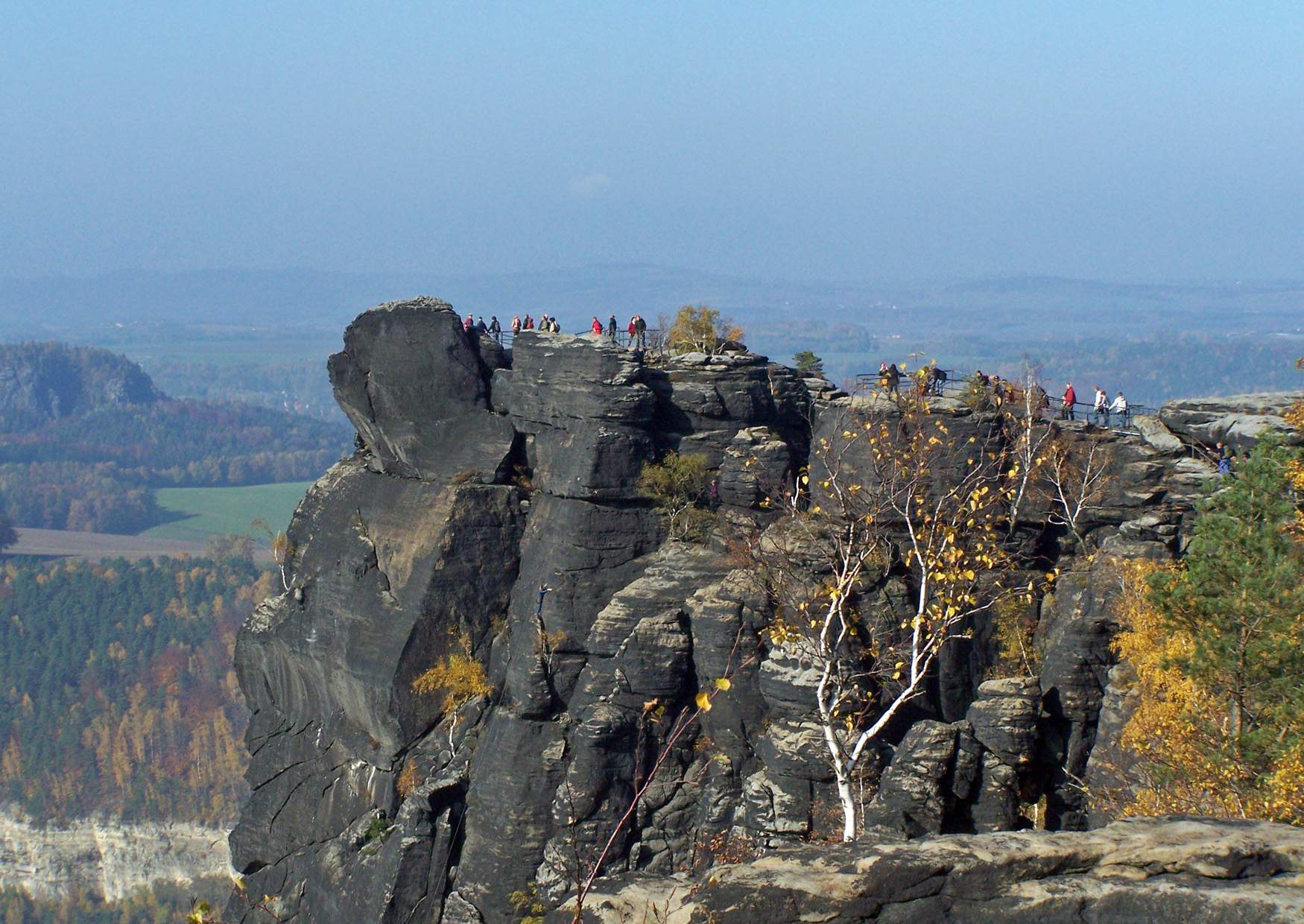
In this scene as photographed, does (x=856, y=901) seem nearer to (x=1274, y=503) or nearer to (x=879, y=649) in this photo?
(x=1274, y=503)

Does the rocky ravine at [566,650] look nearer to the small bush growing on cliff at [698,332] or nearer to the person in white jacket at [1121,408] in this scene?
the person in white jacket at [1121,408]

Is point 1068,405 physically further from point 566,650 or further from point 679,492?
point 566,650

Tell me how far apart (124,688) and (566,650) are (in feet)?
442

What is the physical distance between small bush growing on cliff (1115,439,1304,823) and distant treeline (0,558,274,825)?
98.8 meters

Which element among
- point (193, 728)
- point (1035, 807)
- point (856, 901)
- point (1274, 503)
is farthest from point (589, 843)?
point (193, 728)

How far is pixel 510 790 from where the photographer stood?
35.3m

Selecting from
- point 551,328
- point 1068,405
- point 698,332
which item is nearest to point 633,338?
point 698,332

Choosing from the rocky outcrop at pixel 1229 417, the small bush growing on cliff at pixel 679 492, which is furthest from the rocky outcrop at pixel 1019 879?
the small bush growing on cliff at pixel 679 492

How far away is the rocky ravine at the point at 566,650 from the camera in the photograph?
3244 centimetres

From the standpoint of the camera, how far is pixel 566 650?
36281mm

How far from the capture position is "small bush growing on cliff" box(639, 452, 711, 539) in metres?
36.5

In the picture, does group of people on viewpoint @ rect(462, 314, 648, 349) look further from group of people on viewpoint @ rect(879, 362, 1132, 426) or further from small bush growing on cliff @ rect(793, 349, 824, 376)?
group of people on viewpoint @ rect(879, 362, 1132, 426)

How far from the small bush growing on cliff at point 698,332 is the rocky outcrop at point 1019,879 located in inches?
1030

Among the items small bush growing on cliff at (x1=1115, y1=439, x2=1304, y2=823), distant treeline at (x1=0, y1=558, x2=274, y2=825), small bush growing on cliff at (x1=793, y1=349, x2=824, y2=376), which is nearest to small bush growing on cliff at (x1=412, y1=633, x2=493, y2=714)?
small bush growing on cliff at (x1=793, y1=349, x2=824, y2=376)
